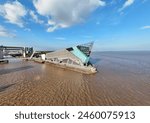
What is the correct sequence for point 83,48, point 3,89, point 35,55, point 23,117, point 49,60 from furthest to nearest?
point 35,55 → point 49,60 → point 83,48 → point 3,89 → point 23,117

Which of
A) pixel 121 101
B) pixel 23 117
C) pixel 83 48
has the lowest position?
pixel 121 101

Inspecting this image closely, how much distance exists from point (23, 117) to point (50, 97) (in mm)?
3565

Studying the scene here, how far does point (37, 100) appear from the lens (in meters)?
7.59

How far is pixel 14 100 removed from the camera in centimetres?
741

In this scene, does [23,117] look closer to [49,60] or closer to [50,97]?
[50,97]

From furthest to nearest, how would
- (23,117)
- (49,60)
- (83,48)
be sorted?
(49,60) → (83,48) → (23,117)

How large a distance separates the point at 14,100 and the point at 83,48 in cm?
1577

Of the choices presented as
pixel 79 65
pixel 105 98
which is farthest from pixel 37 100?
pixel 79 65

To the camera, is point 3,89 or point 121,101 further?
point 3,89

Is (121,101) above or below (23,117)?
below

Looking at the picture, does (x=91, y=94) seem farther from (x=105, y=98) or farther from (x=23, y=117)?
(x=23, y=117)

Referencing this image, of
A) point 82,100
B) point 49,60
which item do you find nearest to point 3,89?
point 82,100

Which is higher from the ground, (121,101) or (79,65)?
(79,65)

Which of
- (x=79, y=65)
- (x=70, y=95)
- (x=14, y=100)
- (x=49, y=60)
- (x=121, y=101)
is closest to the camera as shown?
(x=14, y=100)
